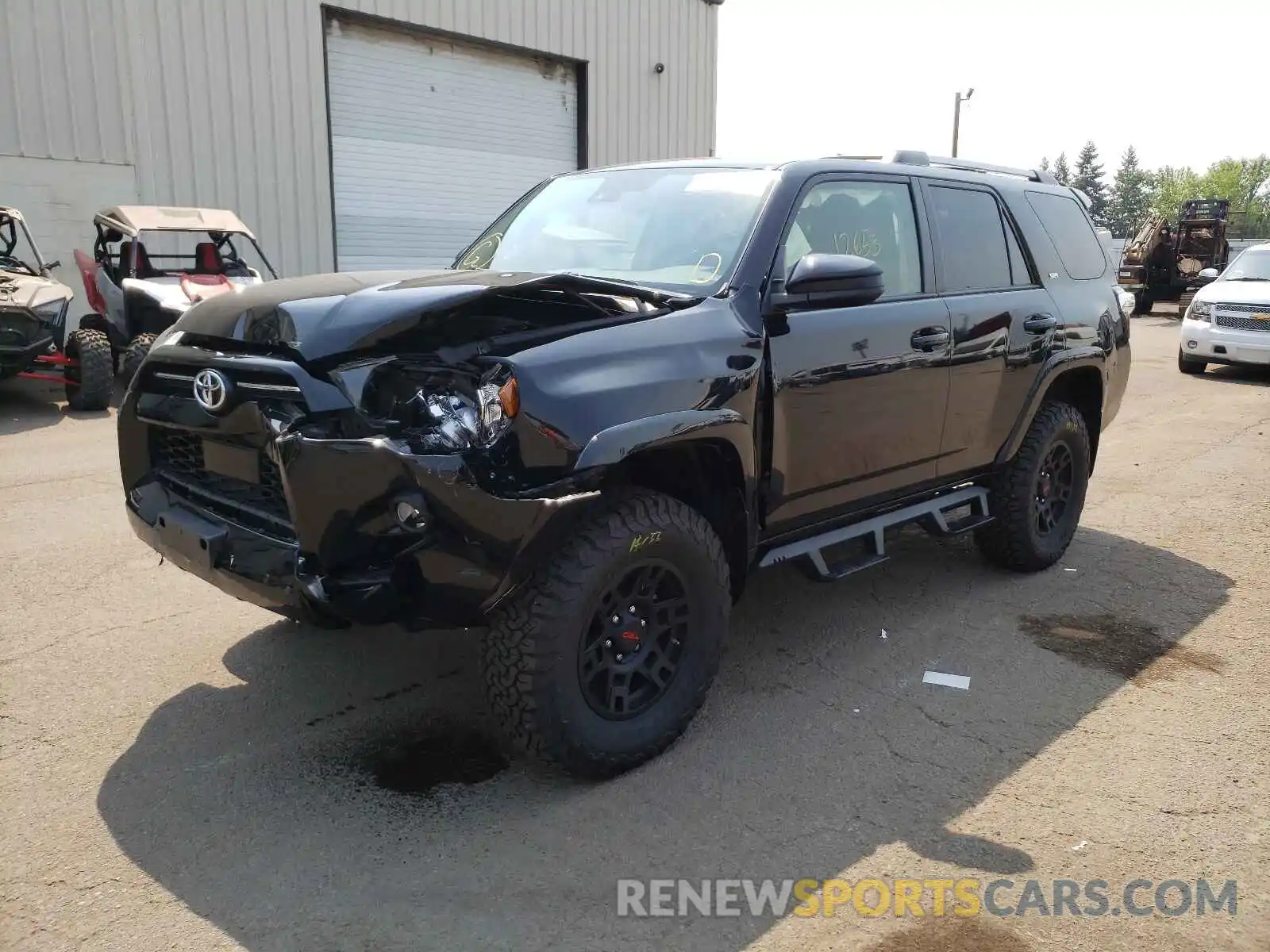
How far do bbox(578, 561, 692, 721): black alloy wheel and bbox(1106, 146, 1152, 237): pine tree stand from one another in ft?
429

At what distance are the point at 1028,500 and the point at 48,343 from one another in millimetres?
8581

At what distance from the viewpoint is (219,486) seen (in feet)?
10.3

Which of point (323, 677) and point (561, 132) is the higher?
point (561, 132)

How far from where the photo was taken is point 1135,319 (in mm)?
24750

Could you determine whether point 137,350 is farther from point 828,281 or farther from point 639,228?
point 828,281

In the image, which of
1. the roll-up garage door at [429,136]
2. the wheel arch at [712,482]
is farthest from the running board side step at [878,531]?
the roll-up garage door at [429,136]

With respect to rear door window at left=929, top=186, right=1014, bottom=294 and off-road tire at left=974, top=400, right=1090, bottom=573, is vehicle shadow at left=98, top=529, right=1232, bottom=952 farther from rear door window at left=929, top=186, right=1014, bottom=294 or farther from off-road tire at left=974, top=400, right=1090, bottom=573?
rear door window at left=929, top=186, right=1014, bottom=294

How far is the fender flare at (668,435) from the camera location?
279cm

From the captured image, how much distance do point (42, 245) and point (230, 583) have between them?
11.1 meters

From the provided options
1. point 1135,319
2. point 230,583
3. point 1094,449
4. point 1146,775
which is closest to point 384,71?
point 1094,449

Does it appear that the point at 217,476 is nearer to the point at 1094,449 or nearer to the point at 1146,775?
the point at 1146,775

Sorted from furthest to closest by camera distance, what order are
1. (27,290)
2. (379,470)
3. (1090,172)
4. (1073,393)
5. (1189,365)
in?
(1090,172) → (1189,365) → (27,290) → (1073,393) → (379,470)

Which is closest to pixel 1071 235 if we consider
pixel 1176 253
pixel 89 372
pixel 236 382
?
pixel 236 382

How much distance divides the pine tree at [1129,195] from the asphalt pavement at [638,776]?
425 feet
